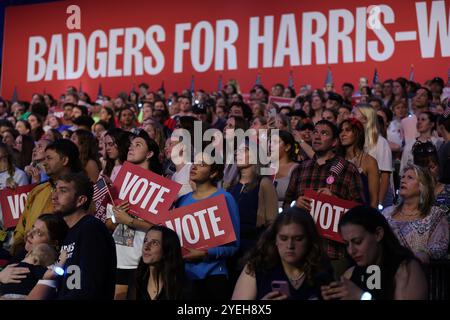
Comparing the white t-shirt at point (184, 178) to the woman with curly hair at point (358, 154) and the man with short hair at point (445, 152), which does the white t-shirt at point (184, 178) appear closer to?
the woman with curly hair at point (358, 154)

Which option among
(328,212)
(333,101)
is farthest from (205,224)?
(333,101)

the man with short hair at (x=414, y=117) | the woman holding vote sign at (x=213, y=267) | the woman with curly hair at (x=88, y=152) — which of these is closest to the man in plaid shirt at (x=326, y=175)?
the woman holding vote sign at (x=213, y=267)

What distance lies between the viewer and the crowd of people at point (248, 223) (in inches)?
174

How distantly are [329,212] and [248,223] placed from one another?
2.16 feet

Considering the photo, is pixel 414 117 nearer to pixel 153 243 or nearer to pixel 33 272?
pixel 153 243

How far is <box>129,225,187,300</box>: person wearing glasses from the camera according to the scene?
527 cm

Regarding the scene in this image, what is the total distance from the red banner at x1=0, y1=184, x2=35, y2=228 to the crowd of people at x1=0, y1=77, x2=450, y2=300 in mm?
308

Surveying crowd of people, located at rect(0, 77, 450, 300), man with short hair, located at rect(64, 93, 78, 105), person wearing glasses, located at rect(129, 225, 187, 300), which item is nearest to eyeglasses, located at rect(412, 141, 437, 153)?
crowd of people, located at rect(0, 77, 450, 300)

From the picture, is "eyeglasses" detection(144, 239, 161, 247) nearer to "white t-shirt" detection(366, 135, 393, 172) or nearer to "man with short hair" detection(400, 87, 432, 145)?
"white t-shirt" detection(366, 135, 393, 172)

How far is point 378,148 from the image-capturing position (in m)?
7.88

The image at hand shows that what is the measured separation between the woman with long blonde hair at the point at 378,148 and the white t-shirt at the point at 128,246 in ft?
6.99

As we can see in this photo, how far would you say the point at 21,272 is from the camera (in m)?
5.22

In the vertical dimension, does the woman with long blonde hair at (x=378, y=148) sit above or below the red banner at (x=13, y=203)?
above
